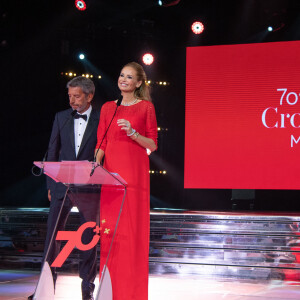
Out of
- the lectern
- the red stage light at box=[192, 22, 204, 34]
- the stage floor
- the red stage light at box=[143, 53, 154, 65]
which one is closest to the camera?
the lectern

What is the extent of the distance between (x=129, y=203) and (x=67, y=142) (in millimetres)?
811

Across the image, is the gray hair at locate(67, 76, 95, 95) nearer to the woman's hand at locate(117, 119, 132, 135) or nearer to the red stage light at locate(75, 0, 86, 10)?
the woman's hand at locate(117, 119, 132, 135)

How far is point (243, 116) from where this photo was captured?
642 centimetres

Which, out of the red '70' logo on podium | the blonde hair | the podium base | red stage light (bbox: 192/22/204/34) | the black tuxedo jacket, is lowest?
the podium base

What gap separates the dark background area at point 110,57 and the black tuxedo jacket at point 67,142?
382 centimetres

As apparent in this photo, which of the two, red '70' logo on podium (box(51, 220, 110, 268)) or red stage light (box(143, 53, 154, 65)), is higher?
red stage light (box(143, 53, 154, 65))

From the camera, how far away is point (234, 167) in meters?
6.41

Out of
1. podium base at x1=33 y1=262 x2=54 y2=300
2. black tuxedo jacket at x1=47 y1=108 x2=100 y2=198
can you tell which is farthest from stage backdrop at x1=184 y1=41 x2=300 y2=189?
podium base at x1=33 y1=262 x2=54 y2=300

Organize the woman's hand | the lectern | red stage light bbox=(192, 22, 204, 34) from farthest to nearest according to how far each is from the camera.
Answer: red stage light bbox=(192, 22, 204, 34), the woman's hand, the lectern

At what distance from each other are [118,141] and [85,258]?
2.02 ft

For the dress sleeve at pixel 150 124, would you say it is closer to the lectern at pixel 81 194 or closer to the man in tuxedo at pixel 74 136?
the lectern at pixel 81 194

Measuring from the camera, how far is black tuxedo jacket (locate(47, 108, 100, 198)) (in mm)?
2814

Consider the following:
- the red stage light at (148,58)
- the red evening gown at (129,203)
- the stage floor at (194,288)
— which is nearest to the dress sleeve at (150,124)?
the red evening gown at (129,203)

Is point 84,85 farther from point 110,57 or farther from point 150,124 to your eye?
point 110,57
